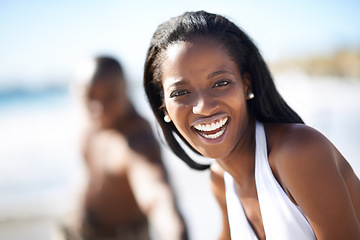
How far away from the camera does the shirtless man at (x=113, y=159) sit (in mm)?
2725

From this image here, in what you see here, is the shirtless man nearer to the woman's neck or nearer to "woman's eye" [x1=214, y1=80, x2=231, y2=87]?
the woman's neck

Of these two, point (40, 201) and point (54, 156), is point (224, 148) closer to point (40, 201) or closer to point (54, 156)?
point (40, 201)

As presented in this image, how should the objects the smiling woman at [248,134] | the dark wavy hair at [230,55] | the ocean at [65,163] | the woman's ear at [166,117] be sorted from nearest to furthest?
1. the smiling woman at [248,134]
2. the dark wavy hair at [230,55]
3. the woman's ear at [166,117]
4. the ocean at [65,163]

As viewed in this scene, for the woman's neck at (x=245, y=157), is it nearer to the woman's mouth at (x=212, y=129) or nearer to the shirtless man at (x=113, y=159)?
the woman's mouth at (x=212, y=129)

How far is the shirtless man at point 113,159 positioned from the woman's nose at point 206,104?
857 mm

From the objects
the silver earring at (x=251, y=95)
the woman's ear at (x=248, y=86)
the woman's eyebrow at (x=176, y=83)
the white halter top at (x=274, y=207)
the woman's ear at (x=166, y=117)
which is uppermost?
the woman's eyebrow at (x=176, y=83)

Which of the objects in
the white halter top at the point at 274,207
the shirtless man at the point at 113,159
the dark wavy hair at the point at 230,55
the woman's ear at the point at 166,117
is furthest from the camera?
the shirtless man at the point at 113,159

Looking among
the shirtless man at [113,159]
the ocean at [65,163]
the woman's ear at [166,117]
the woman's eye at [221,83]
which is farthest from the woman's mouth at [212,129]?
the shirtless man at [113,159]

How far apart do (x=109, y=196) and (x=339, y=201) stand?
76.8 inches

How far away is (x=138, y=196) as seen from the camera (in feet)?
8.11

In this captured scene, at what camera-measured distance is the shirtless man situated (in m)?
2.72

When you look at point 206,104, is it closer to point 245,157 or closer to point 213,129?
point 213,129

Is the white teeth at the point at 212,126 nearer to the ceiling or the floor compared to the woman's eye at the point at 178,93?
nearer to the floor

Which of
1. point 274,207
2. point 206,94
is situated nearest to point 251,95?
point 206,94
